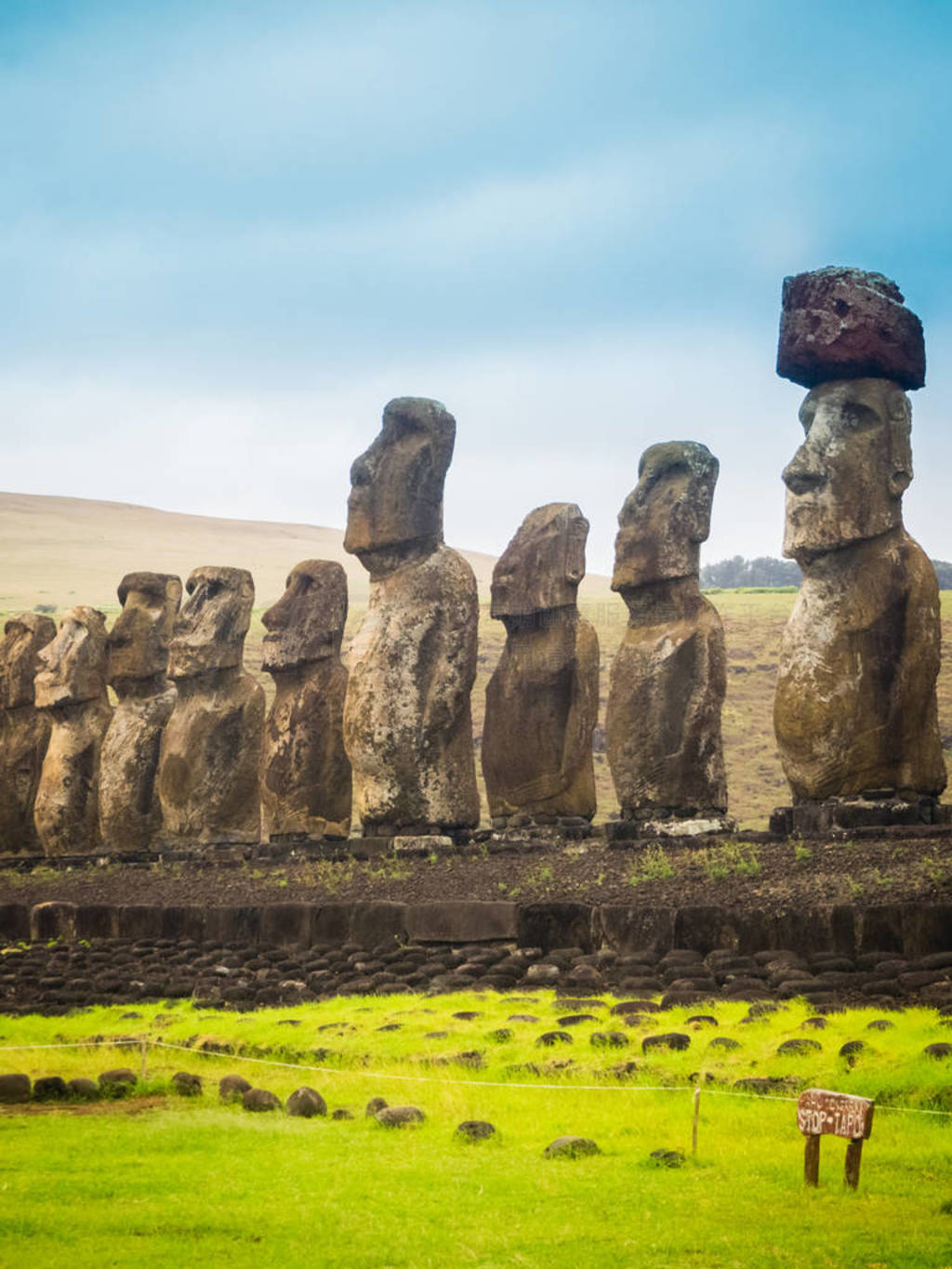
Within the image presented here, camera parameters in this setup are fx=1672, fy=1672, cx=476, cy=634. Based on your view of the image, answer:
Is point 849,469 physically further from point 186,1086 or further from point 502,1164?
point 502,1164

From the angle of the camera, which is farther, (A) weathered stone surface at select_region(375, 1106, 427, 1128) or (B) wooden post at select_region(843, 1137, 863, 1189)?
(A) weathered stone surface at select_region(375, 1106, 427, 1128)

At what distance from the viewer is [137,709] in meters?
21.2

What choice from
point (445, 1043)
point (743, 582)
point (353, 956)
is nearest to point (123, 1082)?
point (445, 1043)

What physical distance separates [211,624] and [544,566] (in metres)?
5.20

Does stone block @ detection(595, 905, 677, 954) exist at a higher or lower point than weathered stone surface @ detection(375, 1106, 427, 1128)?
higher

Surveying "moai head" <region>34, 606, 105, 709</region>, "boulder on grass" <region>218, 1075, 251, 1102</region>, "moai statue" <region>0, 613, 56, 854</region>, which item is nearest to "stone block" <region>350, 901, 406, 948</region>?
"boulder on grass" <region>218, 1075, 251, 1102</region>

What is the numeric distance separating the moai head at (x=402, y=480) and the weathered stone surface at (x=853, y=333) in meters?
4.20

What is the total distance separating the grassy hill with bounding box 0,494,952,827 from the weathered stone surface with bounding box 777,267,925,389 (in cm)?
1014

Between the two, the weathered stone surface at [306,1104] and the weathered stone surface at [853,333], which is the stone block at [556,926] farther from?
the weathered stone surface at [853,333]

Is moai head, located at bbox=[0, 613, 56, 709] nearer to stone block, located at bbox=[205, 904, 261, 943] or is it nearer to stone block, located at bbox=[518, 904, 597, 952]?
stone block, located at bbox=[205, 904, 261, 943]

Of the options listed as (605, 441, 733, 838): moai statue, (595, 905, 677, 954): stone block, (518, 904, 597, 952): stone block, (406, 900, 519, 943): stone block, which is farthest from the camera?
(605, 441, 733, 838): moai statue

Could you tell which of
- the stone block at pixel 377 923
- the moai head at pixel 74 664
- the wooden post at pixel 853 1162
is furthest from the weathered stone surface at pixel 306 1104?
the moai head at pixel 74 664

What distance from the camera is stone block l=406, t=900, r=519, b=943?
12.2 m

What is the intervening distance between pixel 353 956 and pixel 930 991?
5112 millimetres
